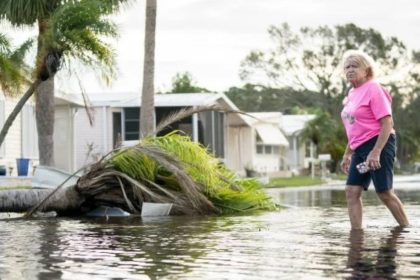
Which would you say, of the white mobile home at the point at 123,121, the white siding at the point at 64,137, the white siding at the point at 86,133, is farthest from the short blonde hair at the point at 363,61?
the white siding at the point at 86,133

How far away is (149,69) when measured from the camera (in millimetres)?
24047

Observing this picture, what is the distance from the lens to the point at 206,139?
4262 centimetres

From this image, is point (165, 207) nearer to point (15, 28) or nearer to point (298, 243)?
point (298, 243)

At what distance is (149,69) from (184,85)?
5440cm

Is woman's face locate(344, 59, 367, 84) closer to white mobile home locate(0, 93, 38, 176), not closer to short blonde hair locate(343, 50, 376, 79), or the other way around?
short blonde hair locate(343, 50, 376, 79)

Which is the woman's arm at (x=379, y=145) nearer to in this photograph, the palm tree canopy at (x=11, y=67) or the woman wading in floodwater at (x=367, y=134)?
the woman wading in floodwater at (x=367, y=134)

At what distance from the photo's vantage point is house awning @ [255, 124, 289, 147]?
56.4 meters

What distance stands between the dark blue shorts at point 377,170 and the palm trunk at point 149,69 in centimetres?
1468

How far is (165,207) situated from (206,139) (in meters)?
29.3

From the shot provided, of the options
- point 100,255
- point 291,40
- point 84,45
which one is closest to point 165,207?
point 84,45

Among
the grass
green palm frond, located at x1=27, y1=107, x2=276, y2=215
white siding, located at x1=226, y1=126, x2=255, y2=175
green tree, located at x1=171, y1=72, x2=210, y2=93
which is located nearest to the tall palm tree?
green palm frond, located at x1=27, y1=107, x2=276, y2=215

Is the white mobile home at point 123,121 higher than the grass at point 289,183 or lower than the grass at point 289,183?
higher

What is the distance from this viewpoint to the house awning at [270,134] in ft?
185

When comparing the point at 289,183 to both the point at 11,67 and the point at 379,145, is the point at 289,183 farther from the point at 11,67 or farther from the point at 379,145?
the point at 379,145
